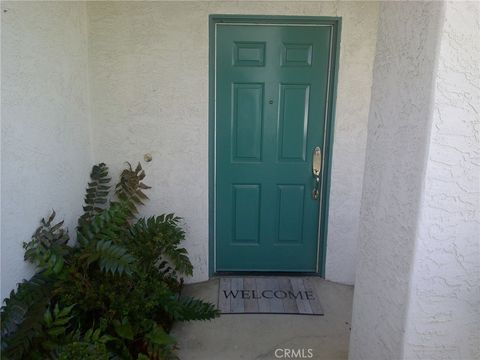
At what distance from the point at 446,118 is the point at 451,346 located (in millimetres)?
918

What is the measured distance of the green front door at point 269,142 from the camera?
2.96 metres

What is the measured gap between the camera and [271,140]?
3.10m

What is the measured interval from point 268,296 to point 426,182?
2060 mm

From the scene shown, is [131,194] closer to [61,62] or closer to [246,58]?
[61,62]

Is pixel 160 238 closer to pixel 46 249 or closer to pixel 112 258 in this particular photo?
pixel 112 258

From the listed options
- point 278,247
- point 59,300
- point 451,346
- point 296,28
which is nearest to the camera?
point 451,346

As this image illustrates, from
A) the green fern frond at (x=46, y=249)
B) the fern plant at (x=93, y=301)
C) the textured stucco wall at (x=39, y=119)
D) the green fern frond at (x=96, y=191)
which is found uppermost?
the textured stucco wall at (x=39, y=119)

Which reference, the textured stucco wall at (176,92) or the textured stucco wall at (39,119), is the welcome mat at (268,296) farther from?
the textured stucco wall at (39,119)

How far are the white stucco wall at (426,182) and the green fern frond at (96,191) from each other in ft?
6.69

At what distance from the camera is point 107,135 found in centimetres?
297

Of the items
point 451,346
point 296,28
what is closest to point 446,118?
point 451,346

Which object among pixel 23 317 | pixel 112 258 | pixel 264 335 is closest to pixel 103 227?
pixel 112 258

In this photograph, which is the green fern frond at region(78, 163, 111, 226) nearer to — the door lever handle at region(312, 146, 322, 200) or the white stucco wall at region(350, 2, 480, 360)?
the door lever handle at region(312, 146, 322, 200)

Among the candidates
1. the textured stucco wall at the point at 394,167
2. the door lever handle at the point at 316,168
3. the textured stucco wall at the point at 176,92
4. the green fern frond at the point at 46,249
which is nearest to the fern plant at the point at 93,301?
the green fern frond at the point at 46,249
